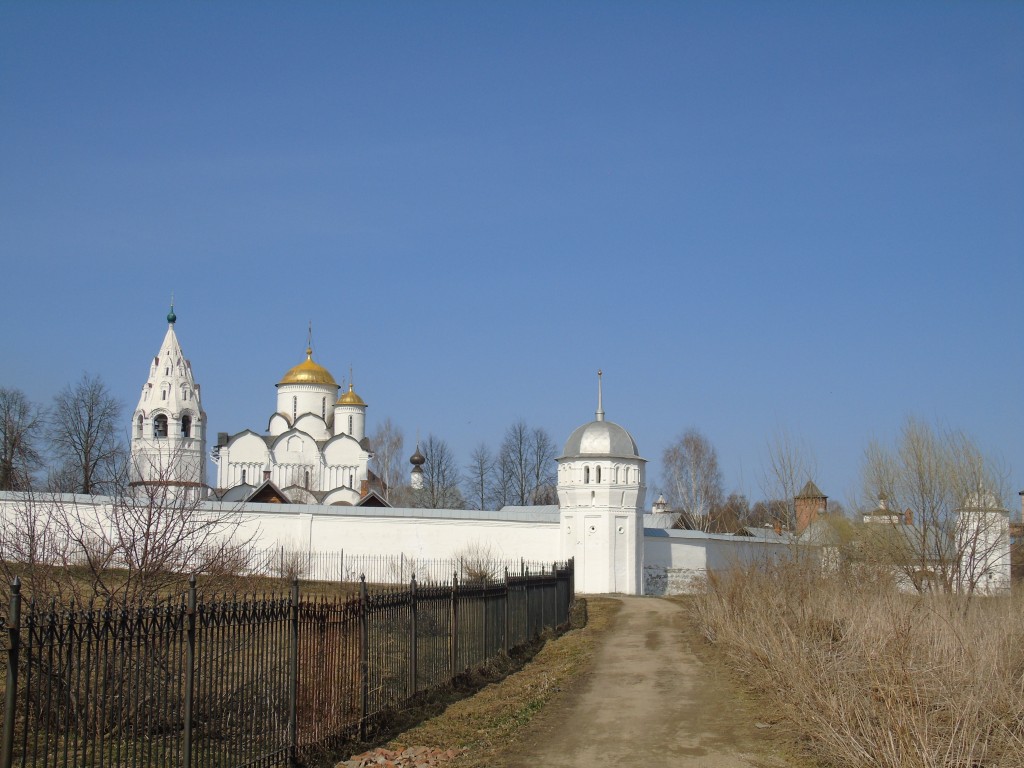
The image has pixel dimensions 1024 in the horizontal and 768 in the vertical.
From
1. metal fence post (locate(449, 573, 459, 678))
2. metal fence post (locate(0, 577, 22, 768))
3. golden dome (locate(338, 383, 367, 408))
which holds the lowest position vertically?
metal fence post (locate(449, 573, 459, 678))

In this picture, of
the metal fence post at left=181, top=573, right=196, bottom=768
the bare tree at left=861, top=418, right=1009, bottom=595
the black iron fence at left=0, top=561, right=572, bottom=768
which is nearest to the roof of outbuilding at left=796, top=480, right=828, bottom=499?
the bare tree at left=861, top=418, right=1009, bottom=595

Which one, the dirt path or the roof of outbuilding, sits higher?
the roof of outbuilding

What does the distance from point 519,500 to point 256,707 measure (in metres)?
60.9

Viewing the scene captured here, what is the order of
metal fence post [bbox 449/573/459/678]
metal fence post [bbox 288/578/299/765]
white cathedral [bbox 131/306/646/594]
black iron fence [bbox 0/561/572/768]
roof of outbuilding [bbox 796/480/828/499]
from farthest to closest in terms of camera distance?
white cathedral [bbox 131/306/646/594] → roof of outbuilding [bbox 796/480/828/499] → metal fence post [bbox 449/573/459/678] → metal fence post [bbox 288/578/299/765] → black iron fence [bbox 0/561/572/768]

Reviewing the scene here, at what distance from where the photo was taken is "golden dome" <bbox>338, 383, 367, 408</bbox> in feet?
196

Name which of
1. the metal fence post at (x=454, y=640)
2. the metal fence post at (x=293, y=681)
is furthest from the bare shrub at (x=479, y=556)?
the metal fence post at (x=293, y=681)

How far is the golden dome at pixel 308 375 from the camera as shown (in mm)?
59500

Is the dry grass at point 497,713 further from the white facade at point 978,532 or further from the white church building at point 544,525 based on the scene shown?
the white church building at point 544,525

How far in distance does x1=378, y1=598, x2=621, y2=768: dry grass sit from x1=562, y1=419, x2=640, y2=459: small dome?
804 inches

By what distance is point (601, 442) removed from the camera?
37375mm

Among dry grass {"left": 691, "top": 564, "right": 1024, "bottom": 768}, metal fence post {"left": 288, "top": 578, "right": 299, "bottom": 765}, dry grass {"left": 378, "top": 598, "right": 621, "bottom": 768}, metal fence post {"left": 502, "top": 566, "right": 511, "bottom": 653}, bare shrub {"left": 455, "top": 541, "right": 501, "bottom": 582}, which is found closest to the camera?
dry grass {"left": 691, "top": 564, "right": 1024, "bottom": 768}

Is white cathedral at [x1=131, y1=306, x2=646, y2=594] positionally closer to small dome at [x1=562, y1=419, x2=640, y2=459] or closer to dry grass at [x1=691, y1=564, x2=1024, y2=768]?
small dome at [x1=562, y1=419, x2=640, y2=459]

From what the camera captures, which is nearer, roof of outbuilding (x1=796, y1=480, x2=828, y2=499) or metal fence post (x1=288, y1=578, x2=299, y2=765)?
metal fence post (x1=288, y1=578, x2=299, y2=765)

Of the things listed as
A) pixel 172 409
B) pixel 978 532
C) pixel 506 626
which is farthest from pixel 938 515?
pixel 172 409
